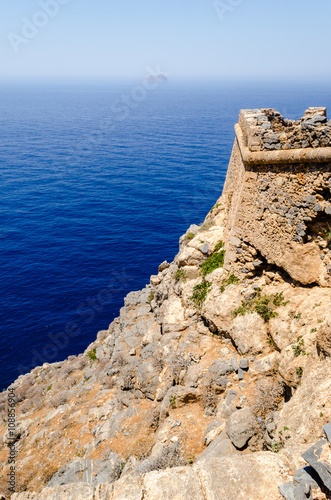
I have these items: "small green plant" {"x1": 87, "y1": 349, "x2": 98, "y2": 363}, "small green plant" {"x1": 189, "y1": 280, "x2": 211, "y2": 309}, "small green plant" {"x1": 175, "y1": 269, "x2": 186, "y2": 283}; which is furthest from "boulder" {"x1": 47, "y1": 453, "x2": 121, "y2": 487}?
"small green plant" {"x1": 87, "y1": 349, "x2": 98, "y2": 363}

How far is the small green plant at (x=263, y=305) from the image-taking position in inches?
486

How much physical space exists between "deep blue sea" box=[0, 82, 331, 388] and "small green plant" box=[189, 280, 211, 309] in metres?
16.9

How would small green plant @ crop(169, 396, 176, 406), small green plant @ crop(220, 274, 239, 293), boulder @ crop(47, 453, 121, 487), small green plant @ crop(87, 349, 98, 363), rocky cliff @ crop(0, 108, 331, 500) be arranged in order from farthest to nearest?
small green plant @ crop(87, 349, 98, 363) < small green plant @ crop(220, 274, 239, 293) < small green plant @ crop(169, 396, 176, 406) < boulder @ crop(47, 453, 121, 487) < rocky cliff @ crop(0, 108, 331, 500)

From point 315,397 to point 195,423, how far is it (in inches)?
221

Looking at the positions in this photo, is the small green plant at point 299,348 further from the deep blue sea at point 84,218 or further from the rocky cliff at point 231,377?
the deep blue sea at point 84,218

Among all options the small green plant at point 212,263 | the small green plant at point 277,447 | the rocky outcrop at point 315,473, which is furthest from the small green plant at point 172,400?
the rocky outcrop at point 315,473

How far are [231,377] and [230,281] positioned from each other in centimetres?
403

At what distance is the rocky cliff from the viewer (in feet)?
23.1

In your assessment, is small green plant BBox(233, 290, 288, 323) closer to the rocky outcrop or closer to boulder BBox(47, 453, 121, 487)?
the rocky outcrop

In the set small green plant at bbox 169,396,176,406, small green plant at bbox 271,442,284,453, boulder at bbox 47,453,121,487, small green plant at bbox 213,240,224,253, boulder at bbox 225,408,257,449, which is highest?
small green plant at bbox 213,240,224,253

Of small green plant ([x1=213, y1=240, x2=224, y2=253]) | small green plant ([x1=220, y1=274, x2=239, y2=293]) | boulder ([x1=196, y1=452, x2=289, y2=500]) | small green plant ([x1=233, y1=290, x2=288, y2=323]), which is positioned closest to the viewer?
boulder ([x1=196, y1=452, x2=289, y2=500])

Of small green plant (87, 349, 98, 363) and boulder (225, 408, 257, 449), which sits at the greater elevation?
boulder (225, 408, 257, 449)

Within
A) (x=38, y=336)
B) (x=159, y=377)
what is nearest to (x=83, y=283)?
(x=38, y=336)

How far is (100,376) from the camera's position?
65.5 ft
